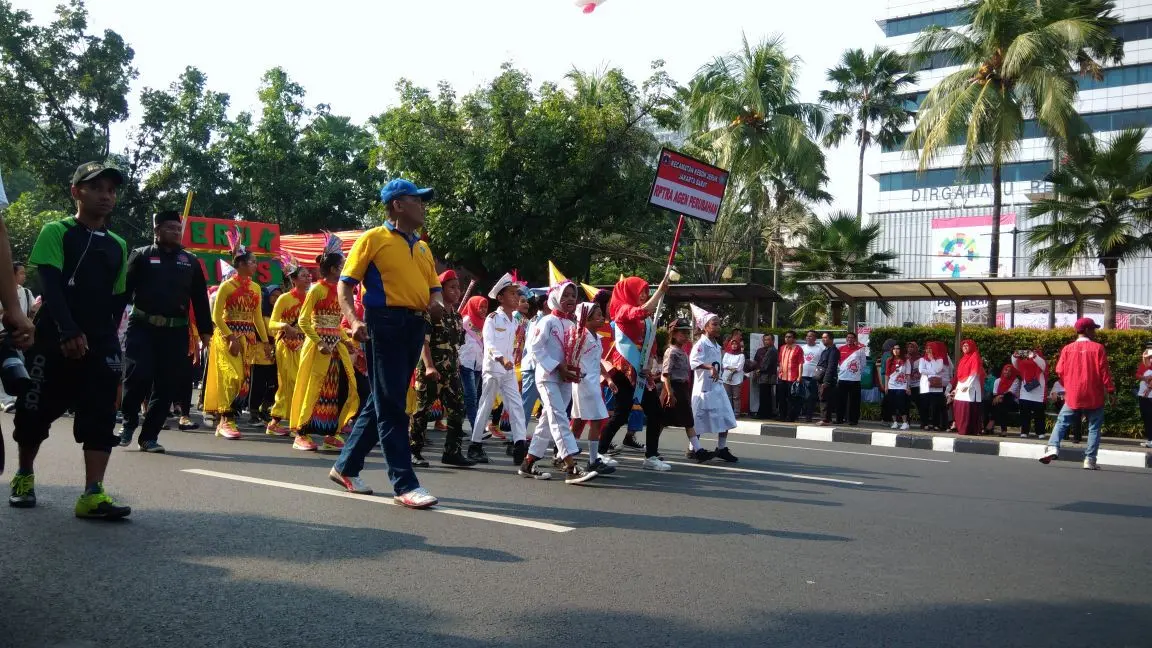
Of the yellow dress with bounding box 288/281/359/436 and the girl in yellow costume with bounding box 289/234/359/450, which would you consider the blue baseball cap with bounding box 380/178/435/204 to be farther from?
the yellow dress with bounding box 288/281/359/436

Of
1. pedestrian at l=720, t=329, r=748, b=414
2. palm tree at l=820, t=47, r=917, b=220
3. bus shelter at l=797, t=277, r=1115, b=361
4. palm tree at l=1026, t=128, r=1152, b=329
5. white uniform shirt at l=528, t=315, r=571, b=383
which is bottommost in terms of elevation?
white uniform shirt at l=528, t=315, r=571, b=383

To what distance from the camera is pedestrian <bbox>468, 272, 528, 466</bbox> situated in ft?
31.2

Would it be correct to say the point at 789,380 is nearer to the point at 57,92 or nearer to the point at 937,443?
the point at 937,443

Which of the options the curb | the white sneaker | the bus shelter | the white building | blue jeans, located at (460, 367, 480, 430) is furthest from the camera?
the white building

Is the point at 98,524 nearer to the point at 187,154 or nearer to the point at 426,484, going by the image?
the point at 426,484

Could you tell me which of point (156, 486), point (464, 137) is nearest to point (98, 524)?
point (156, 486)

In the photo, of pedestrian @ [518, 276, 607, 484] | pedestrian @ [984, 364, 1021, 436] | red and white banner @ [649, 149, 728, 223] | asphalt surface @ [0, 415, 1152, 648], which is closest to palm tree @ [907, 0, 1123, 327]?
pedestrian @ [984, 364, 1021, 436]

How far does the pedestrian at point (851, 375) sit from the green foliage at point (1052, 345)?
76.5 inches

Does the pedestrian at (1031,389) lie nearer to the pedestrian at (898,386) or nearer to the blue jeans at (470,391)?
the pedestrian at (898,386)

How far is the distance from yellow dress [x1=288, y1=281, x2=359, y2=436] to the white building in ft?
139

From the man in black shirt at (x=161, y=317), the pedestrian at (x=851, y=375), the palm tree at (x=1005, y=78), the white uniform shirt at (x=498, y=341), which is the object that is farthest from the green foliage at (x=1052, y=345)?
the man in black shirt at (x=161, y=317)

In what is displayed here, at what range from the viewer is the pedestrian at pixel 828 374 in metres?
19.0

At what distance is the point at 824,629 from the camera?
4078 mm

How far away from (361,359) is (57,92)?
97.6ft
